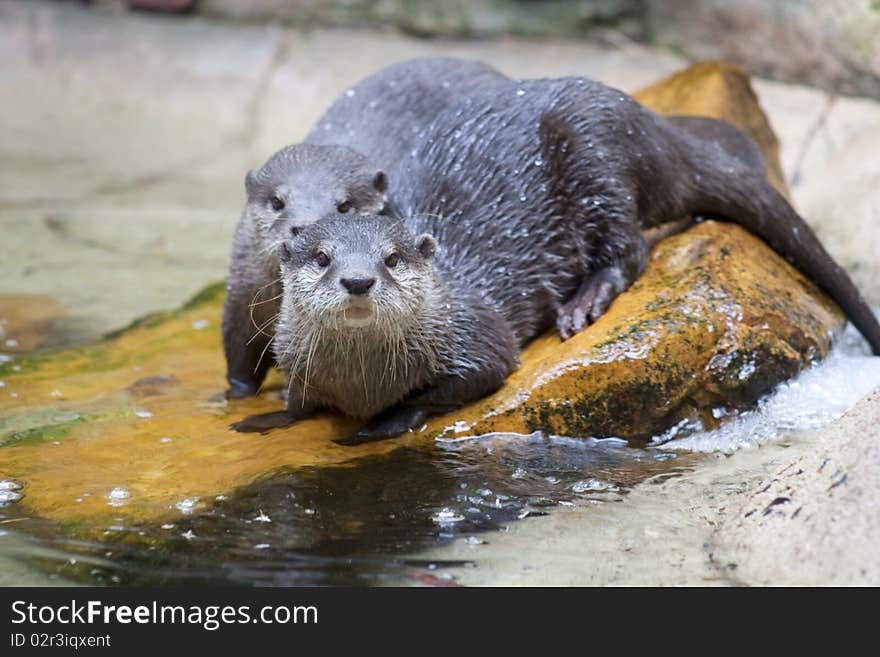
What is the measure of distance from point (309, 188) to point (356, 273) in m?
0.81

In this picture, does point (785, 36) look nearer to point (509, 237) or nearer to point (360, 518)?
point (509, 237)

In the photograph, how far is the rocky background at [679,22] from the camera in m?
5.61

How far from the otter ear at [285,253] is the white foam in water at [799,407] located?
41.8 inches

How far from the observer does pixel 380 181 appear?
12.1 ft

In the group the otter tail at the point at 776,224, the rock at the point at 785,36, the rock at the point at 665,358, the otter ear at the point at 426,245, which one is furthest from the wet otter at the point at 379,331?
the rock at the point at 785,36

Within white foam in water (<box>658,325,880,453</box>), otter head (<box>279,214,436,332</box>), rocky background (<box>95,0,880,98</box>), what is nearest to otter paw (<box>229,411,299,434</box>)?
otter head (<box>279,214,436,332</box>)

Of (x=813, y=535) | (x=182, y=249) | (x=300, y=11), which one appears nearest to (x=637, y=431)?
(x=813, y=535)

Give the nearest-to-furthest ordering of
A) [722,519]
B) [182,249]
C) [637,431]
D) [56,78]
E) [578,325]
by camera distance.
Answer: [722,519] → [637,431] → [578,325] → [182,249] → [56,78]

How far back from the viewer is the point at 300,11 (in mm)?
6980

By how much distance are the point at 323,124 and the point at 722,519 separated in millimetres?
2290

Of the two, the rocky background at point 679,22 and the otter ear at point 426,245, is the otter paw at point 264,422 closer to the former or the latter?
the otter ear at point 426,245

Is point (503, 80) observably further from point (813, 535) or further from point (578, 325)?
point (813, 535)

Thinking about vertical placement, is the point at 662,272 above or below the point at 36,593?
above

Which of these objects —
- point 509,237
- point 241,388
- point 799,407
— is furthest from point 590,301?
point 241,388
